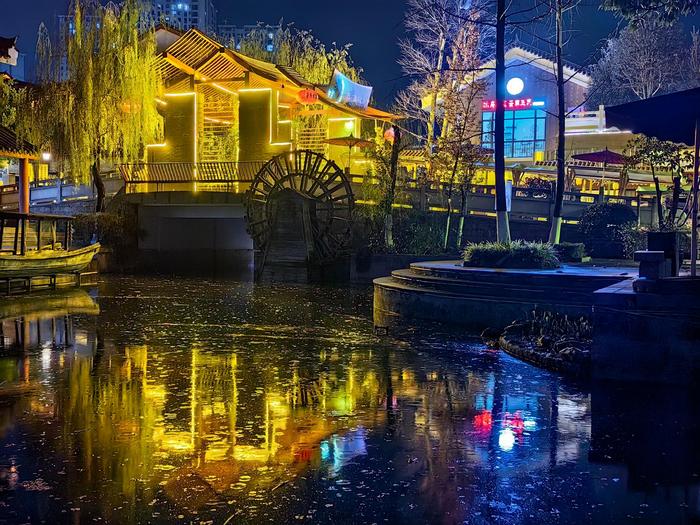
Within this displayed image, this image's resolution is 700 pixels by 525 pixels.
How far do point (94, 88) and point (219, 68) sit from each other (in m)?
7.00

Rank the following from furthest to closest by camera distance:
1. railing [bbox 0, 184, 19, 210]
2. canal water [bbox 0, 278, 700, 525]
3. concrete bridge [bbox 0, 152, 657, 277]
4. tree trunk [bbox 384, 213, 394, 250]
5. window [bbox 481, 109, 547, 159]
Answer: window [bbox 481, 109, 547, 159] < railing [bbox 0, 184, 19, 210] < concrete bridge [bbox 0, 152, 657, 277] < tree trunk [bbox 384, 213, 394, 250] < canal water [bbox 0, 278, 700, 525]

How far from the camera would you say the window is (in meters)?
47.2

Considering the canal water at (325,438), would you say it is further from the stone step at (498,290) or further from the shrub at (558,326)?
the stone step at (498,290)

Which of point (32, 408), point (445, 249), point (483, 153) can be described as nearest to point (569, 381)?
point (32, 408)

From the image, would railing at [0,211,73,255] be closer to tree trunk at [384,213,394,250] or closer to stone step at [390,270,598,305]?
tree trunk at [384,213,394,250]

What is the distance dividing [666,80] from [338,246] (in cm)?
3197

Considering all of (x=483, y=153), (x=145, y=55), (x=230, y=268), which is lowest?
(x=230, y=268)

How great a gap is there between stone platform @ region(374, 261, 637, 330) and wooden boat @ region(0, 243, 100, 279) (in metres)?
9.65

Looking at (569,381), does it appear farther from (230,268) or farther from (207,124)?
(207,124)

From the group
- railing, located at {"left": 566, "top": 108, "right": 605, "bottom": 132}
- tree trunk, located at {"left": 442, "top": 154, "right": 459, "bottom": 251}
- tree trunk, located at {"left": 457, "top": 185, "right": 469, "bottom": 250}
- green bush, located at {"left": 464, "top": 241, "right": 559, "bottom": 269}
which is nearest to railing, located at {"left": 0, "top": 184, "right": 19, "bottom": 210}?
tree trunk, located at {"left": 442, "top": 154, "right": 459, "bottom": 251}

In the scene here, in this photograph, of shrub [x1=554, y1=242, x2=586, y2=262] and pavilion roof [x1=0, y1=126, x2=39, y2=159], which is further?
pavilion roof [x1=0, y1=126, x2=39, y2=159]

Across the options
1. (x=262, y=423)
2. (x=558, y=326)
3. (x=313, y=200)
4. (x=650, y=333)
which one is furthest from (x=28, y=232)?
(x=650, y=333)

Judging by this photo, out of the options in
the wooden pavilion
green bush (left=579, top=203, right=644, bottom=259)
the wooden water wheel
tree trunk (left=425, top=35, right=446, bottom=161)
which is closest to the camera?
green bush (left=579, top=203, right=644, bottom=259)

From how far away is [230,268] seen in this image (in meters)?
30.7
